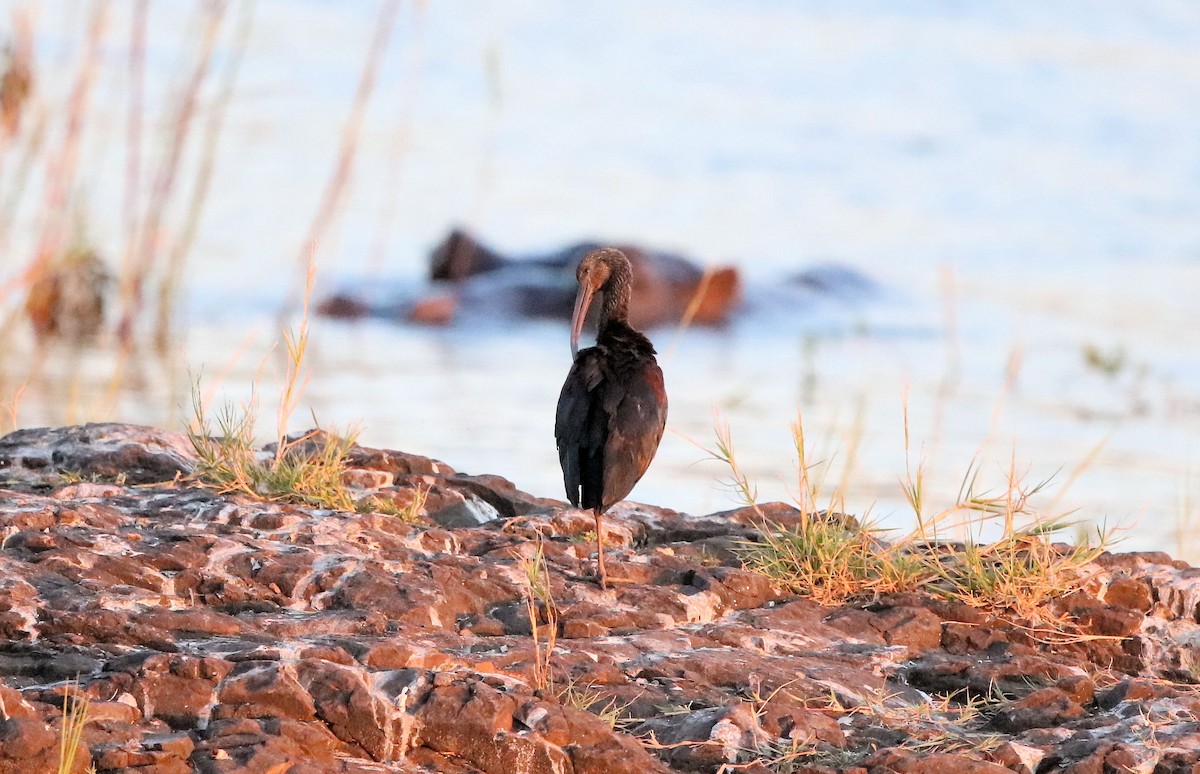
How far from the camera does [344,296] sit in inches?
512

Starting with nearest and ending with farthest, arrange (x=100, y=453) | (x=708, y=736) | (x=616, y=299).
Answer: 1. (x=708, y=736)
2. (x=100, y=453)
3. (x=616, y=299)

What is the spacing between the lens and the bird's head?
4.96m

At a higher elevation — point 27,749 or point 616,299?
point 616,299

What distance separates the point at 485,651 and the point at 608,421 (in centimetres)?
A: 102

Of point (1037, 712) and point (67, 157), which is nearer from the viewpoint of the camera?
point (1037, 712)

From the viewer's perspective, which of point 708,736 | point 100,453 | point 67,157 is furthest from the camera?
point 67,157

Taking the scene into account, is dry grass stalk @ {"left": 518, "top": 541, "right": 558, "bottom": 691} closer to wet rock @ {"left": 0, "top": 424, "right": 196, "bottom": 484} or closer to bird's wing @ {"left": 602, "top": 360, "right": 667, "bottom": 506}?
bird's wing @ {"left": 602, "top": 360, "right": 667, "bottom": 506}

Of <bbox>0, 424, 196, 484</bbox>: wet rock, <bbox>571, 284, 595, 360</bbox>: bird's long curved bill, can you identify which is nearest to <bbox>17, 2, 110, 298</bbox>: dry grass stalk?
<bbox>0, 424, 196, 484</bbox>: wet rock

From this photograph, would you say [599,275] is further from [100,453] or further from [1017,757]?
[1017,757]

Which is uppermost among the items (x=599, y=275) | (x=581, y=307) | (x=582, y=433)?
(x=599, y=275)

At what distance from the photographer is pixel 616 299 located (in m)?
4.95

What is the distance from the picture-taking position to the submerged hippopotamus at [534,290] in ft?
42.1

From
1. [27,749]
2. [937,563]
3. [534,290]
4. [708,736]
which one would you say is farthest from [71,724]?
[534,290]

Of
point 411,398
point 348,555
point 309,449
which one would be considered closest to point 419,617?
point 348,555
